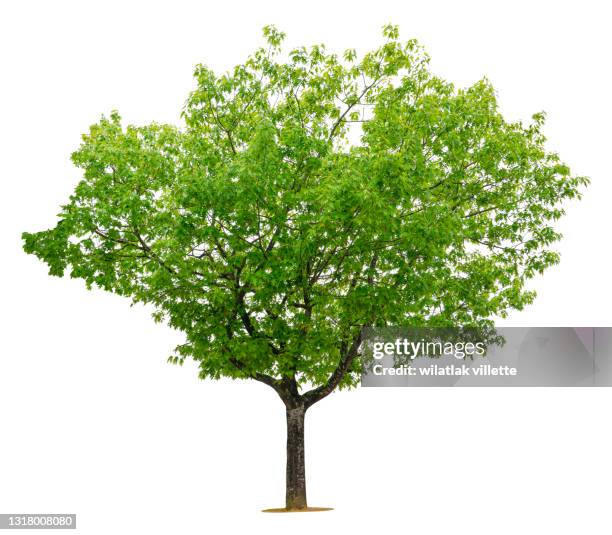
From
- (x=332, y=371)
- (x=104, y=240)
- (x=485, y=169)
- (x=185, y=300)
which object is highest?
(x=485, y=169)

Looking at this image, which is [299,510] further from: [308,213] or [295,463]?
[308,213]

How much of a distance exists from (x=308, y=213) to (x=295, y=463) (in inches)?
269

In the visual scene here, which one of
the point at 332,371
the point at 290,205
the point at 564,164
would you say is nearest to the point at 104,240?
the point at 290,205

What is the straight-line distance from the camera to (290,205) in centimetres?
2289

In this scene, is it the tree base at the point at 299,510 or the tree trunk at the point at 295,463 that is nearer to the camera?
the tree base at the point at 299,510

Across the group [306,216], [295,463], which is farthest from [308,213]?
[295,463]

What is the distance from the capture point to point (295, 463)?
82.4 ft

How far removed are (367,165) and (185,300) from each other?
6180 mm

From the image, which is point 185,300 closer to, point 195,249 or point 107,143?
point 195,249

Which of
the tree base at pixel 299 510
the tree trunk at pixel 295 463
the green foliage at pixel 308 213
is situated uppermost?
the green foliage at pixel 308 213

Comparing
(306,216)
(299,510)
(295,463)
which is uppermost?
(306,216)

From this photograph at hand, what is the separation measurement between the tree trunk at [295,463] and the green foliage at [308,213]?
3.25 feet

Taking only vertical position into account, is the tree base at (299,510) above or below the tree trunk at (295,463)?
below

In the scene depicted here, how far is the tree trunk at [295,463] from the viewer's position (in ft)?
82.2
